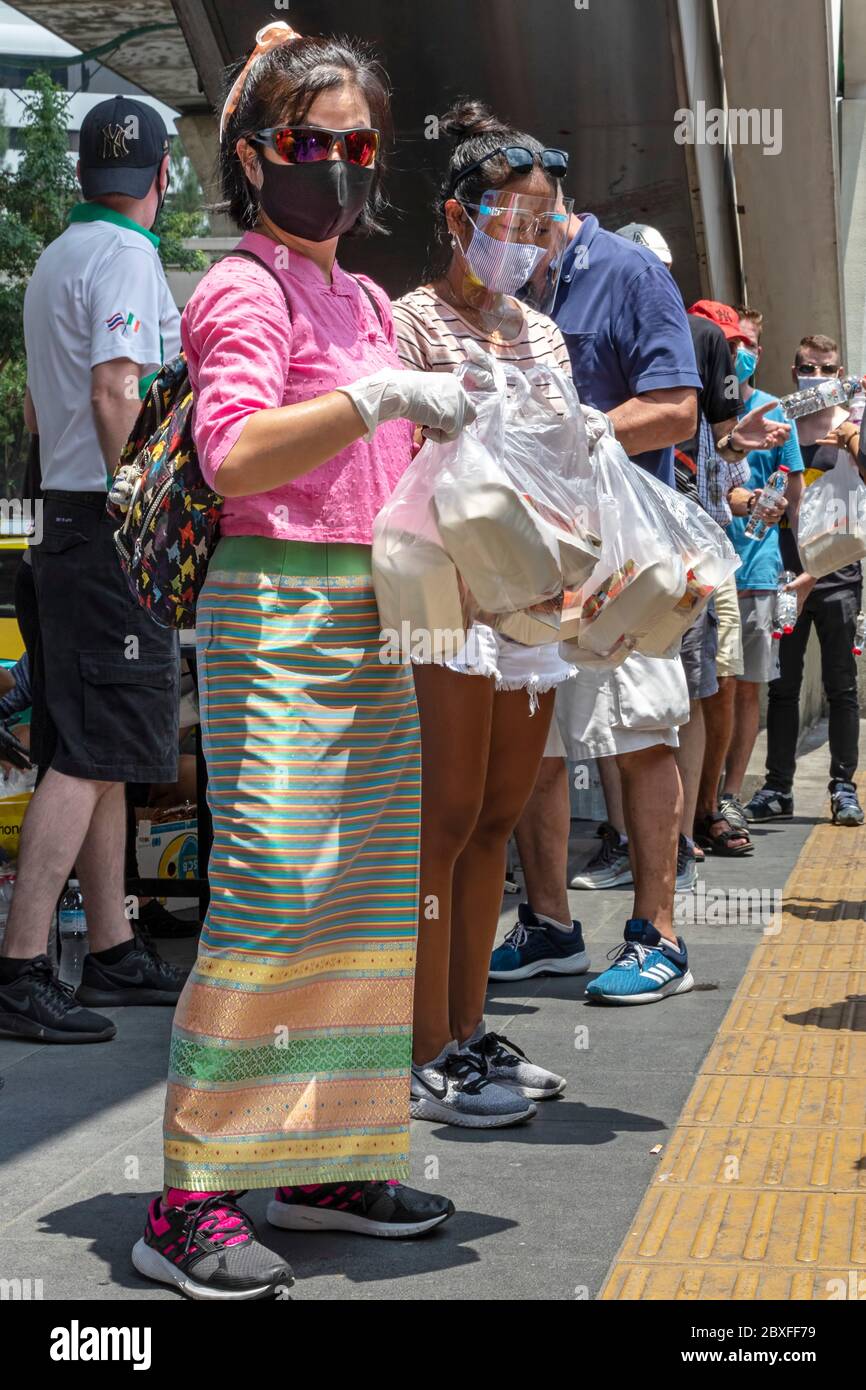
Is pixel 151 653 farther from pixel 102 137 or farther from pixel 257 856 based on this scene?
pixel 257 856

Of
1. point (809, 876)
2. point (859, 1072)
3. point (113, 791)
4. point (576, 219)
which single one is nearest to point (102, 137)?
point (576, 219)

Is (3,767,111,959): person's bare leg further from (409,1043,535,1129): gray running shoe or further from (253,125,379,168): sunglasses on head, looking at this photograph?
(253,125,379,168): sunglasses on head

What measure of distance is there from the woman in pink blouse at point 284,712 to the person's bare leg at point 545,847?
2359mm

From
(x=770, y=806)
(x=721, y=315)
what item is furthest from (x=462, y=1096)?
(x=770, y=806)

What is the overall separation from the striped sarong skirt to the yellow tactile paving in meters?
0.60

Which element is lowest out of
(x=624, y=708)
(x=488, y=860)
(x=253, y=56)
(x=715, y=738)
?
(x=715, y=738)

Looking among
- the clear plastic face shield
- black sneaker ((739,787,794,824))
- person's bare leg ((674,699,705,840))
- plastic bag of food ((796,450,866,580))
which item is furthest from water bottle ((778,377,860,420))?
the clear plastic face shield

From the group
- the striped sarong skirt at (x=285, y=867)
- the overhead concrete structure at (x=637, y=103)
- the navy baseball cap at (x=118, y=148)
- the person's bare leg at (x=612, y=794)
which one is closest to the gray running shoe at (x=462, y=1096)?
the striped sarong skirt at (x=285, y=867)

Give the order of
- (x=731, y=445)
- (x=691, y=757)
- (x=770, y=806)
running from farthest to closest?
(x=770, y=806) < (x=691, y=757) < (x=731, y=445)

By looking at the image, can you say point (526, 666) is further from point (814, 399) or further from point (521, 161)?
point (814, 399)

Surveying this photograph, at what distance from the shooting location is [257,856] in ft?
9.37

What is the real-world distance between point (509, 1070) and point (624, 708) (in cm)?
122

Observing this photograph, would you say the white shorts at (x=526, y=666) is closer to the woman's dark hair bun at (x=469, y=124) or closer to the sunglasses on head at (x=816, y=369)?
the woman's dark hair bun at (x=469, y=124)

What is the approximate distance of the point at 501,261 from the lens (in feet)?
12.2
